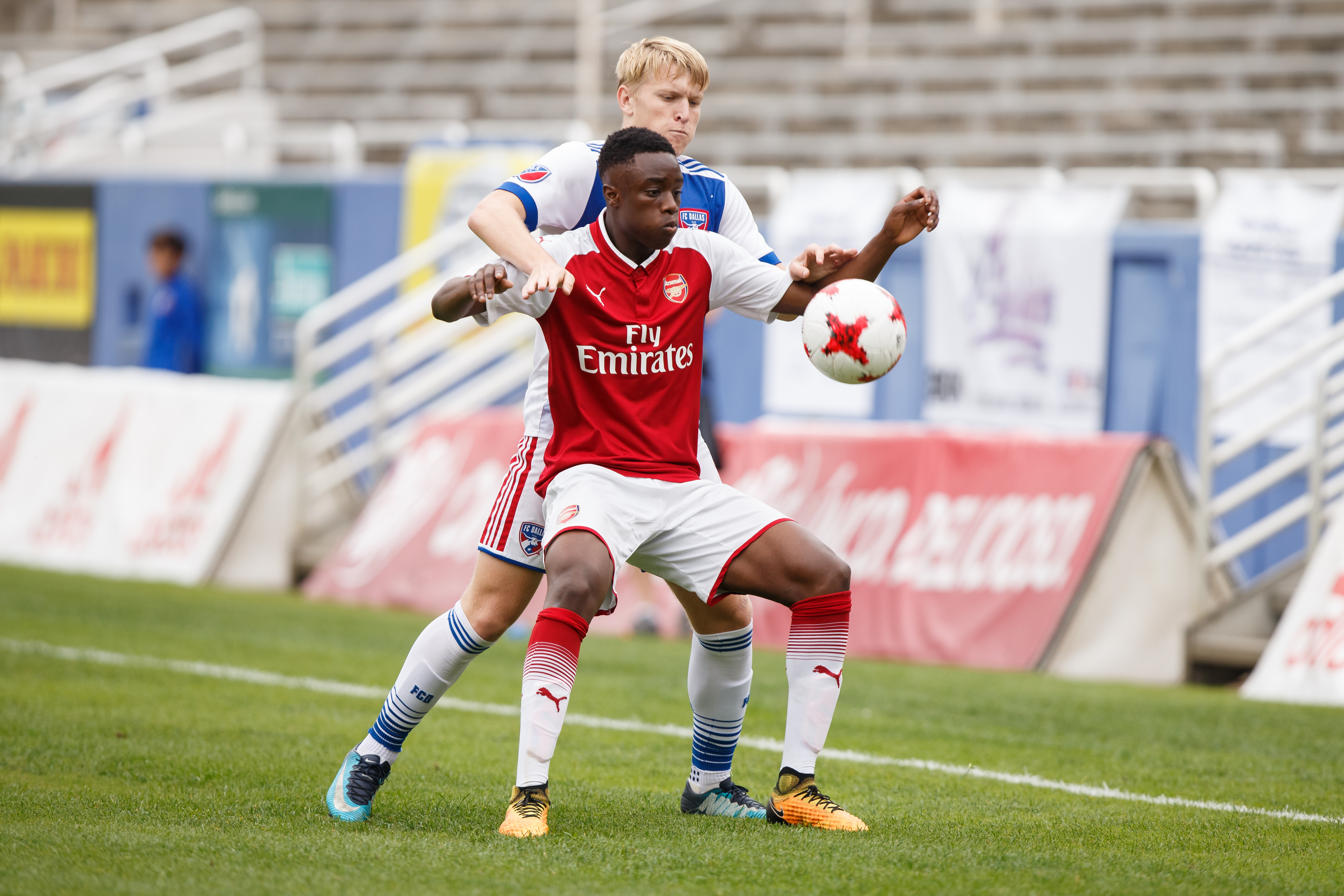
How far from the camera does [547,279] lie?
467 centimetres

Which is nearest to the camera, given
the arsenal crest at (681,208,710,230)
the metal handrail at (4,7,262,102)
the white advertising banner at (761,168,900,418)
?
the arsenal crest at (681,208,710,230)

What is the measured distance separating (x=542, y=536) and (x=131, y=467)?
9.73 m

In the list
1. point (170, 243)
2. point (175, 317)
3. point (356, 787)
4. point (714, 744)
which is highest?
point (170, 243)

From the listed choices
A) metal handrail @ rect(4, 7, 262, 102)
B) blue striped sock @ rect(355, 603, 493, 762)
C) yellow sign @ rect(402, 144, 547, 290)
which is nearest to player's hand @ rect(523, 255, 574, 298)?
blue striped sock @ rect(355, 603, 493, 762)

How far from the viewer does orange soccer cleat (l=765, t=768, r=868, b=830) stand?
16.3ft

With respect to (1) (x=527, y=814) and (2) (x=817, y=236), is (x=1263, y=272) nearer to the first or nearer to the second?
(2) (x=817, y=236)

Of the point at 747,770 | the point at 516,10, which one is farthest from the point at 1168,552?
the point at 516,10

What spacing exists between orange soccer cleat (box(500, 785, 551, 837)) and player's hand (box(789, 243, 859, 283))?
1.73 metres

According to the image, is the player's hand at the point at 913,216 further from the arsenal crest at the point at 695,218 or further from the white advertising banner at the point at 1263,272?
the white advertising banner at the point at 1263,272

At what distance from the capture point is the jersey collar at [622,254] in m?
5.05

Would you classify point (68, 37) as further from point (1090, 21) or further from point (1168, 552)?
point (1168, 552)

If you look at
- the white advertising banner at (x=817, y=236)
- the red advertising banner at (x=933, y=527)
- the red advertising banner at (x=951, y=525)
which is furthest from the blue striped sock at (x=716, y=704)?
the white advertising banner at (x=817, y=236)

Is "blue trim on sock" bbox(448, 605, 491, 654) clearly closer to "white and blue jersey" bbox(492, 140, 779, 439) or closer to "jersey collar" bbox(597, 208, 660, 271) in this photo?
"white and blue jersey" bbox(492, 140, 779, 439)

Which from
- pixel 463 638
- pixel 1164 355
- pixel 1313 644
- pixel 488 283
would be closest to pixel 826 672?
pixel 463 638
